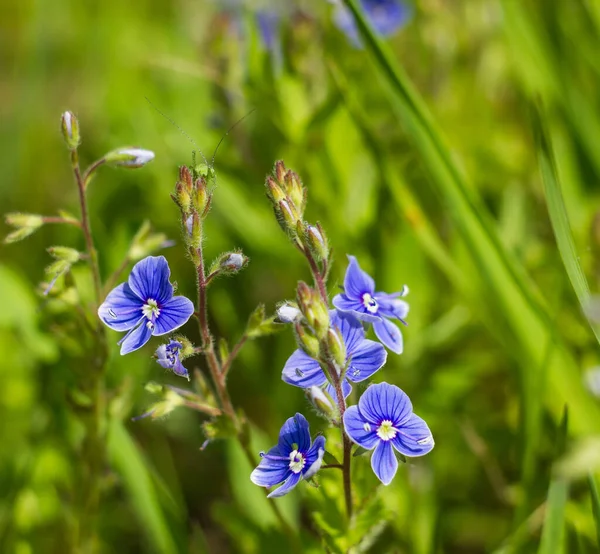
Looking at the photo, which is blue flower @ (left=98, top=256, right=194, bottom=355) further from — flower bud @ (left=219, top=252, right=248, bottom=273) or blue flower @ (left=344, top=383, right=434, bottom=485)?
blue flower @ (left=344, top=383, right=434, bottom=485)

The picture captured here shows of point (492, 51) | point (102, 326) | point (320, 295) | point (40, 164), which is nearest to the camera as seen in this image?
point (320, 295)

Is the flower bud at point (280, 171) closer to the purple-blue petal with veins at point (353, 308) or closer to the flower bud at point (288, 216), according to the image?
the flower bud at point (288, 216)

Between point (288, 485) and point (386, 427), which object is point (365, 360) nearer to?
point (386, 427)

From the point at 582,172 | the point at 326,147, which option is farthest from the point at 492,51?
the point at 326,147

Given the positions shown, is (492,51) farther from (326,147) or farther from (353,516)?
(353,516)

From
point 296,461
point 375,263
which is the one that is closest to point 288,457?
point 296,461

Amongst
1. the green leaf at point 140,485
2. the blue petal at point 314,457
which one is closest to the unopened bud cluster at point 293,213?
the blue petal at point 314,457

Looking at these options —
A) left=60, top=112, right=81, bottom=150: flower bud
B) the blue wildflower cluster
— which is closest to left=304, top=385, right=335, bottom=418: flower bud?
the blue wildflower cluster
